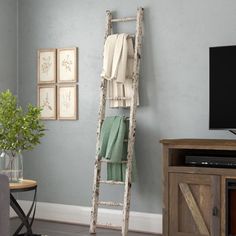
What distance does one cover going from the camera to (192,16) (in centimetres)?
528

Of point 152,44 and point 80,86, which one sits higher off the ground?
point 152,44

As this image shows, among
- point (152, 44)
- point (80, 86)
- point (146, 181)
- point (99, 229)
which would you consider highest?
point (152, 44)

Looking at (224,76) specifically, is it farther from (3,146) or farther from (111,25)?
(3,146)

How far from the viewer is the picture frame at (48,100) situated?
616 centimetres

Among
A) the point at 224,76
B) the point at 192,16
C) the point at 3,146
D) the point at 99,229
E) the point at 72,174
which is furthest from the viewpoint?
the point at 72,174

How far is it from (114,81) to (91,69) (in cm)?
44

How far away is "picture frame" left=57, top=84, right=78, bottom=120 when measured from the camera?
6.00 metres

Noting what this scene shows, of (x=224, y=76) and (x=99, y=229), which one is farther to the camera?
(x=99, y=229)

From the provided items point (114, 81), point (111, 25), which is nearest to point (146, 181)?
point (114, 81)

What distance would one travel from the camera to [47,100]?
6.22 metres

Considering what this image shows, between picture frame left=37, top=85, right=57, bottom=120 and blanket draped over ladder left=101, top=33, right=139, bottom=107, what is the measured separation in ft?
2.65

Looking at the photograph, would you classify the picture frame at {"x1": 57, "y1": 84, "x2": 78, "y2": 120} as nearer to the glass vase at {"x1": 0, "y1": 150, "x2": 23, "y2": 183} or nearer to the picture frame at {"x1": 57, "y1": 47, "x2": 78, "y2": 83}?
the picture frame at {"x1": 57, "y1": 47, "x2": 78, "y2": 83}

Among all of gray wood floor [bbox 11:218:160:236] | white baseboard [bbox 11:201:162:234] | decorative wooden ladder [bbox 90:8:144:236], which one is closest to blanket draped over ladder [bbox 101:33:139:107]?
decorative wooden ladder [bbox 90:8:144:236]

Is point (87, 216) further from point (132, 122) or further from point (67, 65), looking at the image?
point (67, 65)
